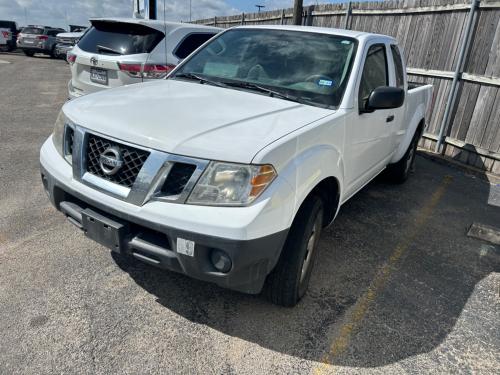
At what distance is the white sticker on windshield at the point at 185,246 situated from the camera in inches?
83.0

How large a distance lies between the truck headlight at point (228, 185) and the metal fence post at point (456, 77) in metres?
6.26

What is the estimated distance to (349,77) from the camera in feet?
10.4

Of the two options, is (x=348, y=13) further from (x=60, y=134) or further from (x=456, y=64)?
(x=60, y=134)

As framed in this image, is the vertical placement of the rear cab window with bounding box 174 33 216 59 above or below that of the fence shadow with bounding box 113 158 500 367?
above

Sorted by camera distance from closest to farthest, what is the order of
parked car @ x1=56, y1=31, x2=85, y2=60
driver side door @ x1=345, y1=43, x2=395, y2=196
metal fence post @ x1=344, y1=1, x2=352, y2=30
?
driver side door @ x1=345, y1=43, x2=395, y2=196 → metal fence post @ x1=344, y1=1, x2=352, y2=30 → parked car @ x1=56, y1=31, x2=85, y2=60

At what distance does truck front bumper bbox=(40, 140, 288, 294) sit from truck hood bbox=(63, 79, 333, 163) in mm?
397

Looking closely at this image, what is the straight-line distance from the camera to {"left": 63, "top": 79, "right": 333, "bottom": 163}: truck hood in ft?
7.07

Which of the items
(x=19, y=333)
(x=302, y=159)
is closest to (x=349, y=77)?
(x=302, y=159)

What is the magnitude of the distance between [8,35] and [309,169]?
2873 cm

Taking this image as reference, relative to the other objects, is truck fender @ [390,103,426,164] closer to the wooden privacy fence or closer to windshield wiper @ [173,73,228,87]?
the wooden privacy fence

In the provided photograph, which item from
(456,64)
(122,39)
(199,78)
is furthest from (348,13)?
(199,78)

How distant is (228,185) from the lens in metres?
2.13

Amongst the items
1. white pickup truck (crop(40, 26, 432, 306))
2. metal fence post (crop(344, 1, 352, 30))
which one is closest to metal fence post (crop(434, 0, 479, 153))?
metal fence post (crop(344, 1, 352, 30))

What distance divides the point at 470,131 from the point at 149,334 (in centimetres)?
657
